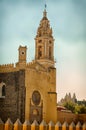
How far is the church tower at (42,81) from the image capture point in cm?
2917

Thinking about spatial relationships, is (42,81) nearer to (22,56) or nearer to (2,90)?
(22,56)

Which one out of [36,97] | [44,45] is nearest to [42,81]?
[36,97]

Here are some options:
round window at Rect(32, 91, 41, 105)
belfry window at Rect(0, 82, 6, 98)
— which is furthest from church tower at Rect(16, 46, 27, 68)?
round window at Rect(32, 91, 41, 105)

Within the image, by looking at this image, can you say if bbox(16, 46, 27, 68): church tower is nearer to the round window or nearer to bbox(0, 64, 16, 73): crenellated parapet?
bbox(0, 64, 16, 73): crenellated parapet

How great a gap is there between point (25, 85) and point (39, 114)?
9.02 feet

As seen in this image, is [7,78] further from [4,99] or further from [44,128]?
[44,128]

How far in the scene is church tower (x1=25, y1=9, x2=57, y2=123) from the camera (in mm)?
29172

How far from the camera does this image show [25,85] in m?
28.8

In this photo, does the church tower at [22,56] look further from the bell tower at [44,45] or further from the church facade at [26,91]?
the bell tower at [44,45]

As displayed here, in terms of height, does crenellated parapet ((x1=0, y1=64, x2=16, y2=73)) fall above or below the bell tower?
below

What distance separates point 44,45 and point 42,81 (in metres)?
4.64

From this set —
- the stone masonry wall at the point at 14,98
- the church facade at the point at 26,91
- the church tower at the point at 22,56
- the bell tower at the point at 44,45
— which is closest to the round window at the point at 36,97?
the church facade at the point at 26,91

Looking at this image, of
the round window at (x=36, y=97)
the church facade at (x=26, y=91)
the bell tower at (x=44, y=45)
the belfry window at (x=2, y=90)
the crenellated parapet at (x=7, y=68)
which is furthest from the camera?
the bell tower at (x=44, y=45)

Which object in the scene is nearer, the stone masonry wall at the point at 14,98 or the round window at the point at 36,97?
the stone masonry wall at the point at 14,98
